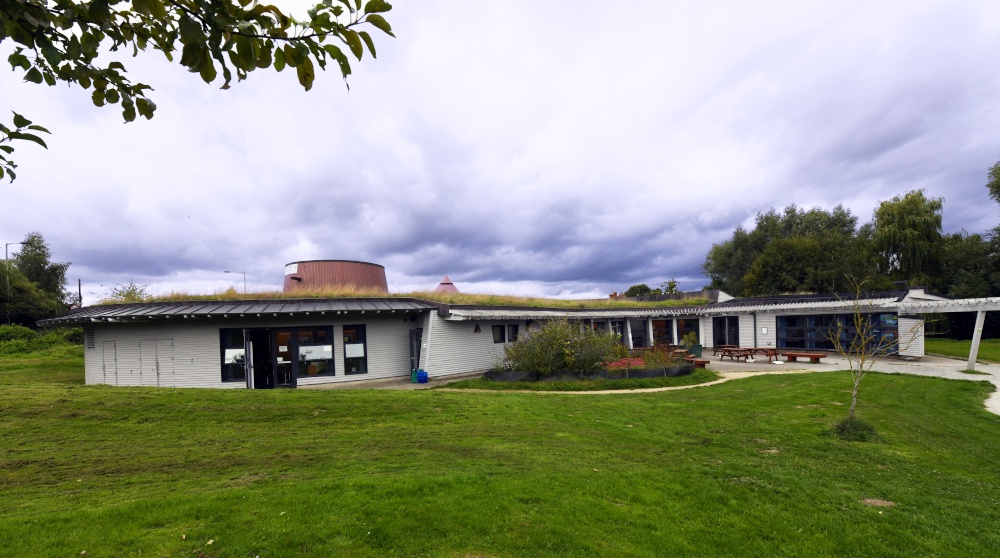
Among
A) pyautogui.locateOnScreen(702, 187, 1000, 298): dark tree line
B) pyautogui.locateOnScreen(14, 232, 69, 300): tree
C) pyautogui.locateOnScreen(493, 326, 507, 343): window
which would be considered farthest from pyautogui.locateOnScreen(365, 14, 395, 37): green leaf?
pyautogui.locateOnScreen(14, 232, 69, 300): tree

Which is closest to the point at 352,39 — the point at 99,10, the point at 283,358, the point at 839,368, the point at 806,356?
the point at 99,10

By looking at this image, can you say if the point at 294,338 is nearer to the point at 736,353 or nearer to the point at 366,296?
the point at 366,296

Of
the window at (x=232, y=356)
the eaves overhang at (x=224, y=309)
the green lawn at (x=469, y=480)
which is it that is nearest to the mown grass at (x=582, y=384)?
the eaves overhang at (x=224, y=309)

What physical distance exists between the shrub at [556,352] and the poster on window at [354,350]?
223 inches

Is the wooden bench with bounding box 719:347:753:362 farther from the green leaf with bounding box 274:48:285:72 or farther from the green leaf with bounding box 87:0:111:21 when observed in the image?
the green leaf with bounding box 87:0:111:21

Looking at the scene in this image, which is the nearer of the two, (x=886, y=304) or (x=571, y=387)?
(x=571, y=387)

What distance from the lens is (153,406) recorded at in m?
9.27

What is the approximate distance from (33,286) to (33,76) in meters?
51.3

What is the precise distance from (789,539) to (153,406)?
10787mm

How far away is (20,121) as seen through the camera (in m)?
2.06

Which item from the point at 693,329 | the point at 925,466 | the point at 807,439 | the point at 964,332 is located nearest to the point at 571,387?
the point at 807,439

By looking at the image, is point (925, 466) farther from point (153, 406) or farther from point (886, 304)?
point (886, 304)

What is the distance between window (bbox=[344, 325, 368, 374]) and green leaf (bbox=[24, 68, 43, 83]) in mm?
16758

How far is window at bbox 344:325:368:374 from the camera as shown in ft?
59.8
